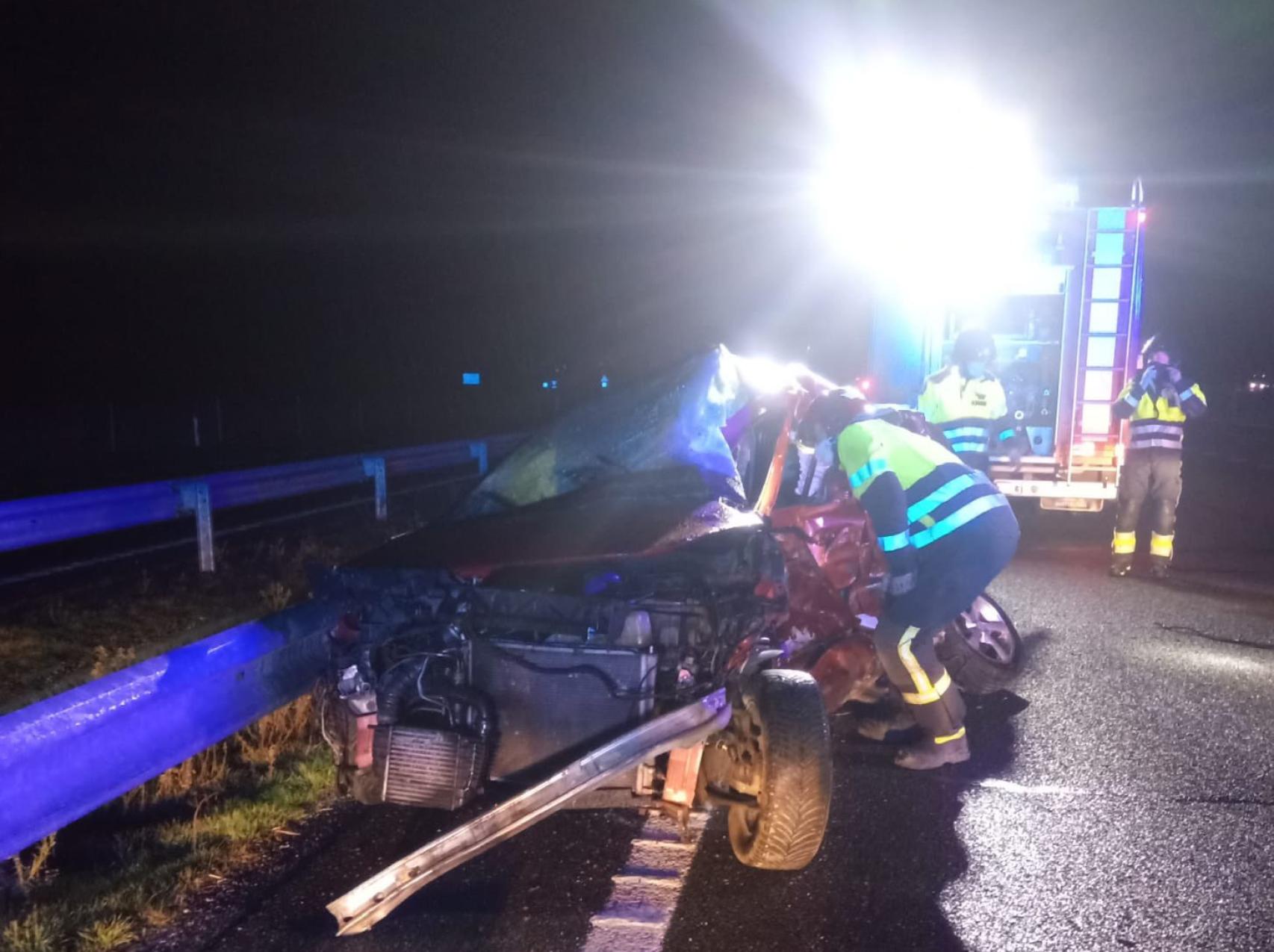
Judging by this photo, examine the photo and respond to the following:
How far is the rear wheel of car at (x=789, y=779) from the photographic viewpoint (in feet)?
9.70

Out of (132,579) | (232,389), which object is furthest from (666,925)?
(232,389)

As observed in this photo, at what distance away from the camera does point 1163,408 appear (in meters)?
8.02

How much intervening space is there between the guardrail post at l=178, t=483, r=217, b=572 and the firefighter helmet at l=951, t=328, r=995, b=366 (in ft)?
18.4

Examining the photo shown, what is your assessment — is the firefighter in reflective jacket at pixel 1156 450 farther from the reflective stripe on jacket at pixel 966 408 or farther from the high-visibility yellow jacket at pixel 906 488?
the high-visibility yellow jacket at pixel 906 488

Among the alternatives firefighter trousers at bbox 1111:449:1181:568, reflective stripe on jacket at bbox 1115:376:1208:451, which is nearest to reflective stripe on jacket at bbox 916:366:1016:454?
reflective stripe on jacket at bbox 1115:376:1208:451

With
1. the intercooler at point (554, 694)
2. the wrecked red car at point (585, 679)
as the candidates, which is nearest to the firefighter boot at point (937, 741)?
the wrecked red car at point (585, 679)

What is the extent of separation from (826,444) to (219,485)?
180 inches

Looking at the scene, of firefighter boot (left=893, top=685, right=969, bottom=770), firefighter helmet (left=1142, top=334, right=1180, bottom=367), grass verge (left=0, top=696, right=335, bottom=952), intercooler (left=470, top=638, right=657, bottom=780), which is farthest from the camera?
firefighter helmet (left=1142, top=334, right=1180, bottom=367)

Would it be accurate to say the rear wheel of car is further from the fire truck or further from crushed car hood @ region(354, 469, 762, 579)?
the fire truck

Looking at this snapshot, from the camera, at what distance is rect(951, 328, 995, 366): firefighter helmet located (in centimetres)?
738

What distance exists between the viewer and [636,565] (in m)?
3.13

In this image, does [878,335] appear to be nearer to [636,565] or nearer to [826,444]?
[826,444]

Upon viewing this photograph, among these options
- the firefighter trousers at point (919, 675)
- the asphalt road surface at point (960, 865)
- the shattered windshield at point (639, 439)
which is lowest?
the asphalt road surface at point (960, 865)

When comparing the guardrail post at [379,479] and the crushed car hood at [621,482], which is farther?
the guardrail post at [379,479]
